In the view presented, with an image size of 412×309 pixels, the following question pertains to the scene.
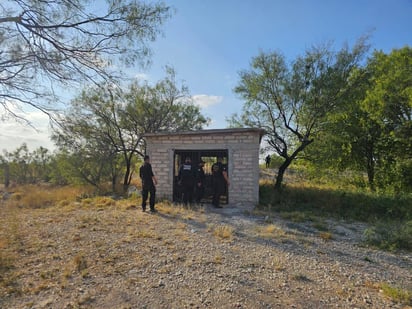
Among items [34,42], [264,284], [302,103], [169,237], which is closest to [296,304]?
[264,284]

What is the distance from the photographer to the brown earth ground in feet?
10.9

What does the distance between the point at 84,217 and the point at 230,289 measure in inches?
232

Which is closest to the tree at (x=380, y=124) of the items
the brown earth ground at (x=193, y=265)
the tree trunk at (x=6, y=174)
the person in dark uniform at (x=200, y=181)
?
the person in dark uniform at (x=200, y=181)

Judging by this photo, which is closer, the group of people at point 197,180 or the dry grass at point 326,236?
the dry grass at point 326,236

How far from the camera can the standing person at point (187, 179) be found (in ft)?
30.8

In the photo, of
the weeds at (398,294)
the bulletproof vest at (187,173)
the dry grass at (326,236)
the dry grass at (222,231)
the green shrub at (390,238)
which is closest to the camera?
the weeds at (398,294)

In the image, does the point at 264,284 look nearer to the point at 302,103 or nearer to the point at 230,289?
the point at 230,289

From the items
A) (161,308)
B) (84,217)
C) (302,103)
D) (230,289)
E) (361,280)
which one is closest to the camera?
(161,308)

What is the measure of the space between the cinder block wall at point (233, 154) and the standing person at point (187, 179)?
696 millimetres

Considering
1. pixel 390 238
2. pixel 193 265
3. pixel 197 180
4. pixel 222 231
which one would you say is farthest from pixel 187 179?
pixel 390 238

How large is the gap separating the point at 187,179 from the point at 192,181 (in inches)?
11.2

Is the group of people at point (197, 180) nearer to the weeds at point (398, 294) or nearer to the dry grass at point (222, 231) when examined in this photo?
the dry grass at point (222, 231)

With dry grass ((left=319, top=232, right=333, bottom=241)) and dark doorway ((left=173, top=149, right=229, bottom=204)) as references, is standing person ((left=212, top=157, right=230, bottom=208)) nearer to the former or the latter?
dark doorway ((left=173, top=149, right=229, bottom=204))

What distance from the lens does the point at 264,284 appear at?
12.2 ft
